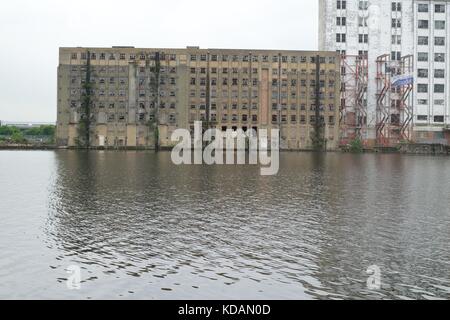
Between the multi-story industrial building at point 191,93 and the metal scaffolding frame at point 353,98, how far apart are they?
2.29 metres

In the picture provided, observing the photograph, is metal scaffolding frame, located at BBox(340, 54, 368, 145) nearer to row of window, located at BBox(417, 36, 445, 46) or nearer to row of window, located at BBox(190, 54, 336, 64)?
row of window, located at BBox(190, 54, 336, 64)

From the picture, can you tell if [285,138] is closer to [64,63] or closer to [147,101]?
[147,101]

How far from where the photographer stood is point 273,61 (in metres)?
140

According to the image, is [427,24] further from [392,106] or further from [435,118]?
[435,118]

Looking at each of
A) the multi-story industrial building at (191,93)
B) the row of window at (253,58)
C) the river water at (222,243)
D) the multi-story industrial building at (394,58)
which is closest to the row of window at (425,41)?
the multi-story industrial building at (394,58)

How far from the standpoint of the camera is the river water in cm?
1502

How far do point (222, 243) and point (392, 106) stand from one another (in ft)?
407

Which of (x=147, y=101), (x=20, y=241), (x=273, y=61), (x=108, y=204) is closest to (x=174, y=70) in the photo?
(x=147, y=101)

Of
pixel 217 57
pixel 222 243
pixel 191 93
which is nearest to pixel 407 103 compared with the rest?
pixel 217 57

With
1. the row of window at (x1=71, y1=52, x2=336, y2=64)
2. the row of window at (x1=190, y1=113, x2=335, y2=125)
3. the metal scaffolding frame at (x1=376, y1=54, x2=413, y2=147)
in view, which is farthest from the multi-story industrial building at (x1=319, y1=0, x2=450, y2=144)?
the row of window at (x1=190, y1=113, x2=335, y2=125)

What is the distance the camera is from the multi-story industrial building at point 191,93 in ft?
451

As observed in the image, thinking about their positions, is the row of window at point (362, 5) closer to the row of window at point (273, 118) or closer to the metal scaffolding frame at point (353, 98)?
the metal scaffolding frame at point (353, 98)

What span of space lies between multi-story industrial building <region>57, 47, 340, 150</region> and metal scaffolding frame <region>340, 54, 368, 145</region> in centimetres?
229
